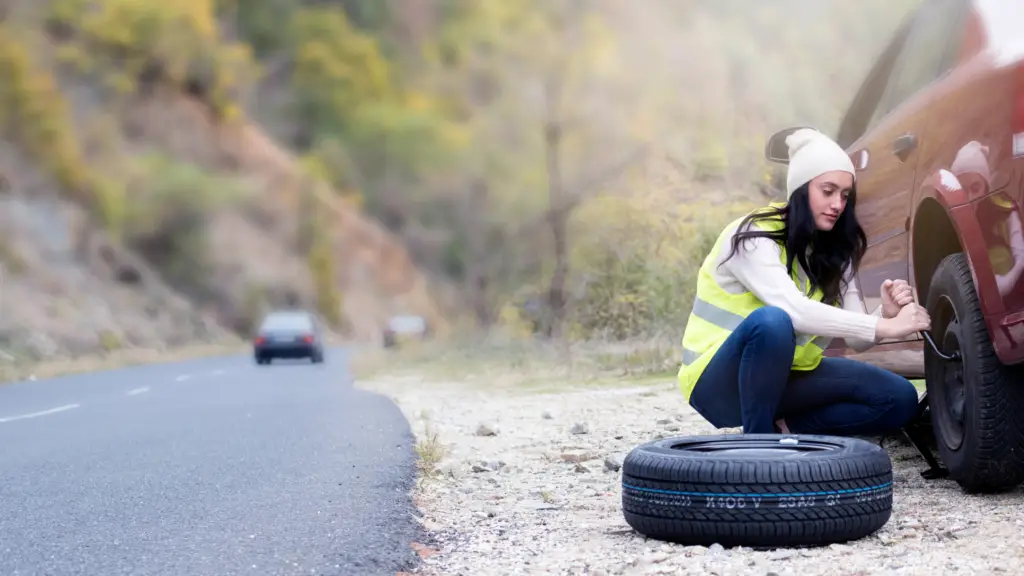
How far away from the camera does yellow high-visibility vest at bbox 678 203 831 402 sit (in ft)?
15.8

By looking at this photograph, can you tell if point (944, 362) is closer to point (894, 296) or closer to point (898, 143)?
point (894, 296)

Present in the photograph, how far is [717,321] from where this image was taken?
4918mm

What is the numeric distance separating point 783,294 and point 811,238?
0.90 feet

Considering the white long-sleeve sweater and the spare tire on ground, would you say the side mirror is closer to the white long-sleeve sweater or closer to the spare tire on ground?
the white long-sleeve sweater

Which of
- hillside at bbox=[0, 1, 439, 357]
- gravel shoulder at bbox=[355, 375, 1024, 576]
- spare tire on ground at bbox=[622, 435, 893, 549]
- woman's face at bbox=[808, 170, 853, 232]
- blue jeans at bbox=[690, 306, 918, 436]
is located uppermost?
hillside at bbox=[0, 1, 439, 357]

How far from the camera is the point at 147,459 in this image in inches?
286

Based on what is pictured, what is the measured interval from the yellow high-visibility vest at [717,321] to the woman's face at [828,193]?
0.18 m

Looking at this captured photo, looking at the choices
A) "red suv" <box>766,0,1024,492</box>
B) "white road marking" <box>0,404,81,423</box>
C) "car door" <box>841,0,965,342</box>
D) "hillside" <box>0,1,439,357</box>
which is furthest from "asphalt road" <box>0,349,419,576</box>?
"hillside" <box>0,1,439,357</box>

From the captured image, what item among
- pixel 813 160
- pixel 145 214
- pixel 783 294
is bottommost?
pixel 783 294

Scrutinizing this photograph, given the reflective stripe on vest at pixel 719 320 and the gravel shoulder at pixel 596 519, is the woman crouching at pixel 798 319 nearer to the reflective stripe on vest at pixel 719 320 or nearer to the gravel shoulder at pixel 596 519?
the reflective stripe on vest at pixel 719 320

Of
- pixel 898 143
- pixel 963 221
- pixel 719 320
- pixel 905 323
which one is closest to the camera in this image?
pixel 963 221

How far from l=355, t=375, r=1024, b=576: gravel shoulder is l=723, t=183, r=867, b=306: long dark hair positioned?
89cm

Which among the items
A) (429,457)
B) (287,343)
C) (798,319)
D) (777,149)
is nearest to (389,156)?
(287,343)

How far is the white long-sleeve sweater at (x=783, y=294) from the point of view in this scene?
4430mm
